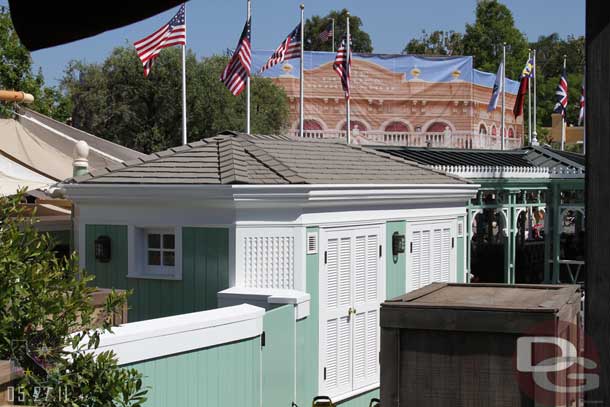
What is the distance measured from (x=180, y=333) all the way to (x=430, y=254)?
19.2 ft

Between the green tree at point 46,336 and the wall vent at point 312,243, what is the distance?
16.2 ft

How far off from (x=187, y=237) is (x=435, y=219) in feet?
12.6

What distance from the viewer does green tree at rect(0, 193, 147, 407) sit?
513cm

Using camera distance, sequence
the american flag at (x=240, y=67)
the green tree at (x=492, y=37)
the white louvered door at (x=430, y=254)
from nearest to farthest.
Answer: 1. the white louvered door at (x=430, y=254)
2. the american flag at (x=240, y=67)
3. the green tree at (x=492, y=37)

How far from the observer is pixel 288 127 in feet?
170

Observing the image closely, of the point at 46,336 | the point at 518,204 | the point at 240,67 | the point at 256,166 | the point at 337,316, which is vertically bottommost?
the point at 337,316

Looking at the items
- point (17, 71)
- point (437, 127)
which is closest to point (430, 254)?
point (17, 71)

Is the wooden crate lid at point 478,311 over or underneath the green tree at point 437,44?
underneath

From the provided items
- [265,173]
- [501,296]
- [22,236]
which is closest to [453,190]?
[265,173]

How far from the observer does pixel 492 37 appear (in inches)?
2980

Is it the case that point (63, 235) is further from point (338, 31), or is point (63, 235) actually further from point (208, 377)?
point (338, 31)

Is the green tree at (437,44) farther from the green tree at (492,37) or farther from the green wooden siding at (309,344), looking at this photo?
the green wooden siding at (309,344)

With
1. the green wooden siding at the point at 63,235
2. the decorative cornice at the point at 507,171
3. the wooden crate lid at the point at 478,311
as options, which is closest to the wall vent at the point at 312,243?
the green wooden siding at the point at 63,235
